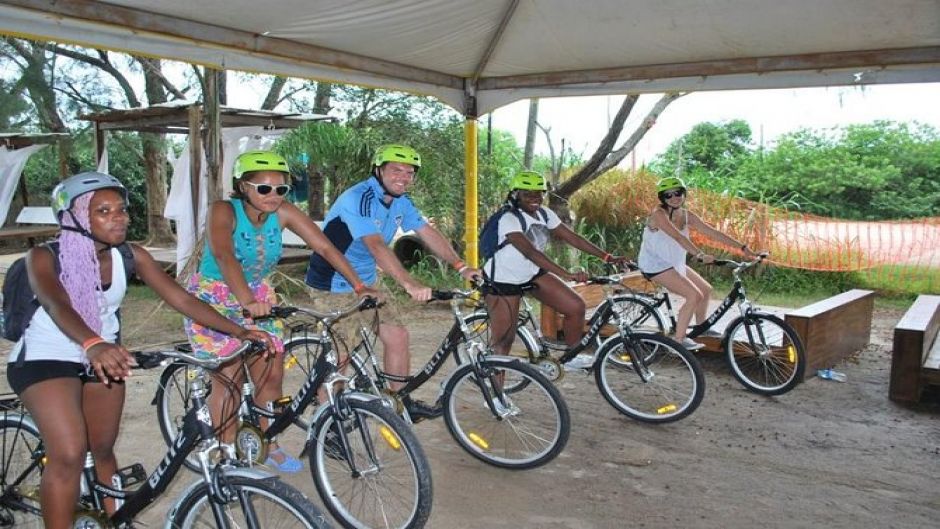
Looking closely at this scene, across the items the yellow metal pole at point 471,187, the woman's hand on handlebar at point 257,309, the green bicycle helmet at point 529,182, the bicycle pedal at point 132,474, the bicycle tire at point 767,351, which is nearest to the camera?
the bicycle pedal at point 132,474

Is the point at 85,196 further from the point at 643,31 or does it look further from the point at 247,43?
the point at 643,31

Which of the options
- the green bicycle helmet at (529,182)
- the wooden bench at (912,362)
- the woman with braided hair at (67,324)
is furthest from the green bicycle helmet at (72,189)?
the wooden bench at (912,362)

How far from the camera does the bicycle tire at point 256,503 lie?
228 centimetres

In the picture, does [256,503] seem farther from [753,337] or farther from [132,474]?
[753,337]

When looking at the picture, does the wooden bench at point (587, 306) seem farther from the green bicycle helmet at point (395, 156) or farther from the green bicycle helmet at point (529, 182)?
the green bicycle helmet at point (395, 156)

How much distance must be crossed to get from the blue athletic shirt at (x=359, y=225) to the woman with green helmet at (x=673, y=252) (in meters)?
2.20

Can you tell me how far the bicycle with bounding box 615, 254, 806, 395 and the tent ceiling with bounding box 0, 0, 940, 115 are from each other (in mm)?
1654

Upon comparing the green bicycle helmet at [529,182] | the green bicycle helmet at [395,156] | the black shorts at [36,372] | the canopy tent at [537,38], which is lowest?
the black shorts at [36,372]

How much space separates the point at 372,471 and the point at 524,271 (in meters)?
2.04

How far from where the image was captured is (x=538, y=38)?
5.95 meters

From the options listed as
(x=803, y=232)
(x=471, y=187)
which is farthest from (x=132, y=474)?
(x=803, y=232)

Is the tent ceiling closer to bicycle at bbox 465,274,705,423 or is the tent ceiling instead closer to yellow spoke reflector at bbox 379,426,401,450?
bicycle at bbox 465,274,705,423

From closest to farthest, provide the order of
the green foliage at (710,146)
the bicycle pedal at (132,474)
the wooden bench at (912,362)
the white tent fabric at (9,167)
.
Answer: the bicycle pedal at (132,474), the wooden bench at (912,362), the white tent fabric at (9,167), the green foliage at (710,146)

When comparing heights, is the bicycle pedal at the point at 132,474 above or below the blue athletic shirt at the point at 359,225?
below
